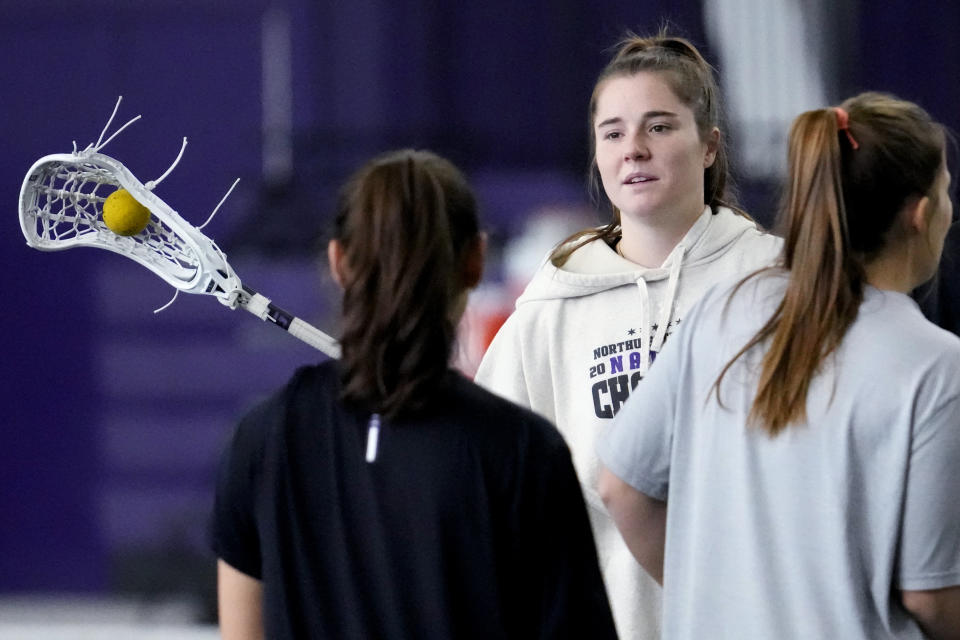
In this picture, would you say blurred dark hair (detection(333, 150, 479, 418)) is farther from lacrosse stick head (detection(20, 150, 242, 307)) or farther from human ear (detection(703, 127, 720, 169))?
human ear (detection(703, 127, 720, 169))

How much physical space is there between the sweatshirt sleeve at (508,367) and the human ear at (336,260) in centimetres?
58

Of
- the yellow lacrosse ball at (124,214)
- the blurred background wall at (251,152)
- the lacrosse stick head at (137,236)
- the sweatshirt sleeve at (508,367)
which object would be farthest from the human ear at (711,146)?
the blurred background wall at (251,152)

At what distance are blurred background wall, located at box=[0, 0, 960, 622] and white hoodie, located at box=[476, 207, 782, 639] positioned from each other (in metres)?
1.56

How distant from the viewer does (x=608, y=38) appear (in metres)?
3.29

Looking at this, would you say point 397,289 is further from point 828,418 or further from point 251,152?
point 251,152

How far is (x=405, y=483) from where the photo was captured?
3.42 ft

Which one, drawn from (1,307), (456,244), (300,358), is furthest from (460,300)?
(1,307)

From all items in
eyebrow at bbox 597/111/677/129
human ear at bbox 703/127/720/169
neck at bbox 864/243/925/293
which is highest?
eyebrow at bbox 597/111/677/129

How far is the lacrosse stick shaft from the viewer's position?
150 cm

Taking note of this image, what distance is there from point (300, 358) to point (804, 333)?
7.71 feet

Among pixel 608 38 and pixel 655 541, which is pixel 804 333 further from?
pixel 608 38

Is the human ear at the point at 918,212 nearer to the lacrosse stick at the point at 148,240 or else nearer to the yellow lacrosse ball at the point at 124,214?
the lacrosse stick at the point at 148,240

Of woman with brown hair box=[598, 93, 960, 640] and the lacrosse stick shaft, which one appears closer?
woman with brown hair box=[598, 93, 960, 640]

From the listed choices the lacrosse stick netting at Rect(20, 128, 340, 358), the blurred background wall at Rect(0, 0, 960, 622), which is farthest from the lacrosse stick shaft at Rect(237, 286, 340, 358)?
the blurred background wall at Rect(0, 0, 960, 622)
